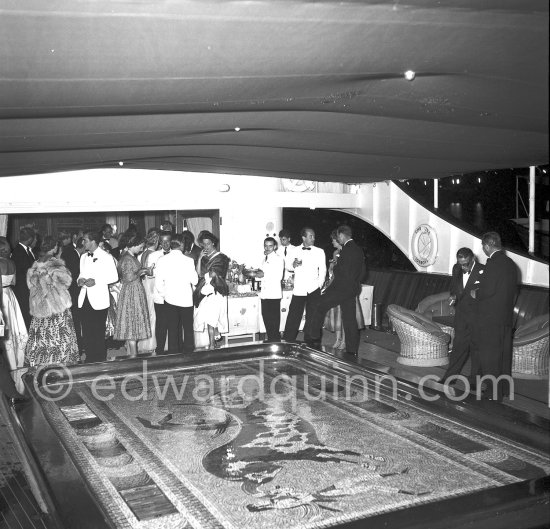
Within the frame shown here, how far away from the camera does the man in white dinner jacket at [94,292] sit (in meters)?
7.12

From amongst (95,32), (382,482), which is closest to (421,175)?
(382,482)

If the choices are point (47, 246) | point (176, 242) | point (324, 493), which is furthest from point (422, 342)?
point (324, 493)

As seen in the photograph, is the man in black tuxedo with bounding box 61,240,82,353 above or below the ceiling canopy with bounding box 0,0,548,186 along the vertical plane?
below

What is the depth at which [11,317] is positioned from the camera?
675cm

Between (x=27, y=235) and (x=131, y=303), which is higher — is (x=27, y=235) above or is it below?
above

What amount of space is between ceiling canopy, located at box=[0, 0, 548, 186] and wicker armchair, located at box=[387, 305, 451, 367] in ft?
8.15

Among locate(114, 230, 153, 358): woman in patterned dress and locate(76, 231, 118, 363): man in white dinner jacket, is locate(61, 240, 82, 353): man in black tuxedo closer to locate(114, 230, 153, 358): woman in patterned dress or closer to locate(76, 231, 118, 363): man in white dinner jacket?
locate(76, 231, 118, 363): man in white dinner jacket

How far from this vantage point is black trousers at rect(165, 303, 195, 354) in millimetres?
7621

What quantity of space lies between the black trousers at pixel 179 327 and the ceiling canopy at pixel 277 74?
2.66 metres

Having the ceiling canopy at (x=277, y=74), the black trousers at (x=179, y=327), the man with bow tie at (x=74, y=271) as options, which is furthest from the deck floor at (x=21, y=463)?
the man with bow tie at (x=74, y=271)

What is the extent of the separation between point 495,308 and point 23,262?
5.30 meters

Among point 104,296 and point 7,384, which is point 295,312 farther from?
point 7,384

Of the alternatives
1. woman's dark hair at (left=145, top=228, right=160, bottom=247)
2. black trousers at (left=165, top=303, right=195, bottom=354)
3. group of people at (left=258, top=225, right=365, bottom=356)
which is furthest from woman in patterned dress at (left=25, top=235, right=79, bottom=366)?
group of people at (left=258, top=225, right=365, bottom=356)

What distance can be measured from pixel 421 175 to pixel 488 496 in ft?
19.8
